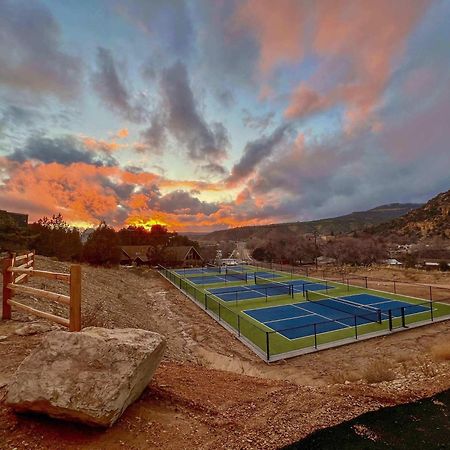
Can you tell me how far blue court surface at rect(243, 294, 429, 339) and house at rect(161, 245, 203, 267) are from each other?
1390 inches

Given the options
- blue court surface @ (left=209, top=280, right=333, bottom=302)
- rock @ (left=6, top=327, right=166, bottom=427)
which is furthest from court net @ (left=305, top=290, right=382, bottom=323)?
rock @ (left=6, top=327, right=166, bottom=427)

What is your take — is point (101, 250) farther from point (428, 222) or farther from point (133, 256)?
point (428, 222)

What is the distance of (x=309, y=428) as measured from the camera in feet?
14.0

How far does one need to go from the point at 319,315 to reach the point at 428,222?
90717mm

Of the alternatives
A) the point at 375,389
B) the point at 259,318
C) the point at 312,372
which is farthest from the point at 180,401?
the point at 259,318

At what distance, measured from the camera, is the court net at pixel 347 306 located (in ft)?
62.2

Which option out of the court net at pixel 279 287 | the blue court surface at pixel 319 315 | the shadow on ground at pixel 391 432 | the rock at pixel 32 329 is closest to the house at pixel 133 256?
the court net at pixel 279 287

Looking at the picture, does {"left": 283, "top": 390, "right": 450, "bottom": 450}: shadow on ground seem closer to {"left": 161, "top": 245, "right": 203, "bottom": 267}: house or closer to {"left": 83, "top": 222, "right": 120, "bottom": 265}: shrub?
{"left": 83, "top": 222, "right": 120, "bottom": 265}: shrub

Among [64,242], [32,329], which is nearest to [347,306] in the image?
[32,329]

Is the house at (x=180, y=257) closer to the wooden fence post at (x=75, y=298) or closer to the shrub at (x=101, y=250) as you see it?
the shrub at (x=101, y=250)

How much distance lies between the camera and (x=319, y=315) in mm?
20016

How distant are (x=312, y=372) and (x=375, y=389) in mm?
6041

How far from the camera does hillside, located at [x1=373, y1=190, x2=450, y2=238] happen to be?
83963 millimetres

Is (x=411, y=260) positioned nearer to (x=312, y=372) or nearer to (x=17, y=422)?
(x=312, y=372)
